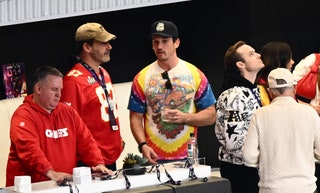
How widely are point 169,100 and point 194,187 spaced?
1062 mm

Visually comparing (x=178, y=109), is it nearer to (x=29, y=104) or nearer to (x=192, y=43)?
(x=29, y=104)

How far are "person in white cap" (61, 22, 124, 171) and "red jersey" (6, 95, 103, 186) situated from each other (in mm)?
456

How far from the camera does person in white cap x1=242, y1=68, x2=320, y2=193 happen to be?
5949 mm

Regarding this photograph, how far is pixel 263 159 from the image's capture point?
19.8 ft

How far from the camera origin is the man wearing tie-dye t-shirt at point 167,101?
6.75 m

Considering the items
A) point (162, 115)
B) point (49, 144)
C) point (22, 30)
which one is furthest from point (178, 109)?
point (22, 30)

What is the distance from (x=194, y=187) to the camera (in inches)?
230

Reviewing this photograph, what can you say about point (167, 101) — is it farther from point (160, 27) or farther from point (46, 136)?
point (46, 136)

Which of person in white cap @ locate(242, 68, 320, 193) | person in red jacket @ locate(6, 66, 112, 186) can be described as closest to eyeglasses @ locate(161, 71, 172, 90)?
person in red jacket @ locate(6, 66, 112, 186)

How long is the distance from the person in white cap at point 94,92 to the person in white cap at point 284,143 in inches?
50.4

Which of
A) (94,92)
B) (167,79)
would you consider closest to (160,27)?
(167,79)

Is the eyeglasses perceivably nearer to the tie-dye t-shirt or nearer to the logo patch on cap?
the tie-dye t-shirt

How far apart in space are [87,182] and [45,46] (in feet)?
10.9

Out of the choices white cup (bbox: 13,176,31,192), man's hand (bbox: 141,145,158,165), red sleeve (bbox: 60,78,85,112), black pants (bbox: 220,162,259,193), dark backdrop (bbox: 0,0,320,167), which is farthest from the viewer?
dark backdrop (bbox: 0,0,320,167)
